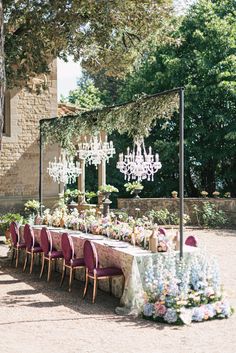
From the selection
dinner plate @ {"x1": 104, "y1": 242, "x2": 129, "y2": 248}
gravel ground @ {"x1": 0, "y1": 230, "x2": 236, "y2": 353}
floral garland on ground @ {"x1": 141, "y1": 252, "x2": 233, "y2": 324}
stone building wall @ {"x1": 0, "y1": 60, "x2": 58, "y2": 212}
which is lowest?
gravel ground @ {"x1": 0, "y1": 230, "x2": 236, "y2": 353}

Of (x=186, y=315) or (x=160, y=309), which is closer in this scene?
(x=186, y=315)

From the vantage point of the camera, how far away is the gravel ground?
650 cm

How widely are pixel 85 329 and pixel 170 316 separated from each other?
114 cm

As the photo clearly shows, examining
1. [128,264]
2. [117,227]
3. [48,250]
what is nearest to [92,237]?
[117,227]

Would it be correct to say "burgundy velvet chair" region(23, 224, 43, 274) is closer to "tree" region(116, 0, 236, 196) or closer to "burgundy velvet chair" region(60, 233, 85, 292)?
"burgundy velvet chair" region(60, 233, 85, 292)

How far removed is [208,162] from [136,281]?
56.6 ft

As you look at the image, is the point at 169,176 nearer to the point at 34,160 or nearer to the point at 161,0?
the point at 34,160

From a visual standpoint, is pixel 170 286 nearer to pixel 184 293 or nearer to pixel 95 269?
pixel 184 293

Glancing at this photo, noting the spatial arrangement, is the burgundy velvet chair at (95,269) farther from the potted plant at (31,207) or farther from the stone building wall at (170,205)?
the stone building wall at (170,205)

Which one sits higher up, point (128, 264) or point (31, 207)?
point (31, 207)

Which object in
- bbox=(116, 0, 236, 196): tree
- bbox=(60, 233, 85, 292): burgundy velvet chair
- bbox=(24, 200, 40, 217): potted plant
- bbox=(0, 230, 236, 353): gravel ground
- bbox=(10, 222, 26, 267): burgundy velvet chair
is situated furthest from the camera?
bbox=(116, 0, 236, 196): tree

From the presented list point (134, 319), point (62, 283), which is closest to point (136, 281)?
point (134, 319)

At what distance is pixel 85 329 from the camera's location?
7.30 meters

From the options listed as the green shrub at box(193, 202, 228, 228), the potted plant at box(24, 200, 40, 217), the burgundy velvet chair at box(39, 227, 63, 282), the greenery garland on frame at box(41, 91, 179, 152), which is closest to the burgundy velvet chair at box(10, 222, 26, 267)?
the burgundy velvet chair at box(39, 227, 63, 282)
